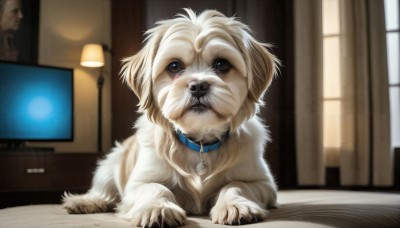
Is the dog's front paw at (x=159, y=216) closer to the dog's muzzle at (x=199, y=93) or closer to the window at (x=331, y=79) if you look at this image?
the dog's muzzle at (x=199, y=93)

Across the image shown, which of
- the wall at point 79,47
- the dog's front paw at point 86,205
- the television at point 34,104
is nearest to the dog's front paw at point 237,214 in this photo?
the dog's front paw at point 86,205

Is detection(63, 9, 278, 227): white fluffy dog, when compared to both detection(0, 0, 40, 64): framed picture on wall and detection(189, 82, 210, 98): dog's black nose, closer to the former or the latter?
detection(189, 82, 210, 98): dog's black nose

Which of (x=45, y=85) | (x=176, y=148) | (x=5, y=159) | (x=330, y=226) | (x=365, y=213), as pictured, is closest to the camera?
(x=330, y=226)

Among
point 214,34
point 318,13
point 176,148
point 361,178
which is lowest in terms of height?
point 361,178

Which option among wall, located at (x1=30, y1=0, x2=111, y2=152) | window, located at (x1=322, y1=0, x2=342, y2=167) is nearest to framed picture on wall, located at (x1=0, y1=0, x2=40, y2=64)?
wall, located at (x1=30, y1=0, x2=111, y2=152)

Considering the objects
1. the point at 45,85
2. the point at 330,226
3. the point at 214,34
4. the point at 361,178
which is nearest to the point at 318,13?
the point at 361,178

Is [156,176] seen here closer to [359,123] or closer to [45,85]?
[359,123]

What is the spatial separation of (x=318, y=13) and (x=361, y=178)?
4.15 ft

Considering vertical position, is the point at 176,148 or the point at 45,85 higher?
the point at 45,85

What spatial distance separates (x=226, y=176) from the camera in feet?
5.02

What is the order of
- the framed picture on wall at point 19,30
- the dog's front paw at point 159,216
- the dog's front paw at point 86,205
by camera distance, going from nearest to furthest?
1. the dog's front paw at point 159,216
2. the dog's front paw at point 86,205
3. the framed picture on wall at point 19,30

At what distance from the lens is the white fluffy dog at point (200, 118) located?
1.36 m

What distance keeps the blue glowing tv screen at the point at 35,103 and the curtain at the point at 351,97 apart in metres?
1.90

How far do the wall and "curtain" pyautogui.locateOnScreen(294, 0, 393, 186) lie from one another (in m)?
1.94
